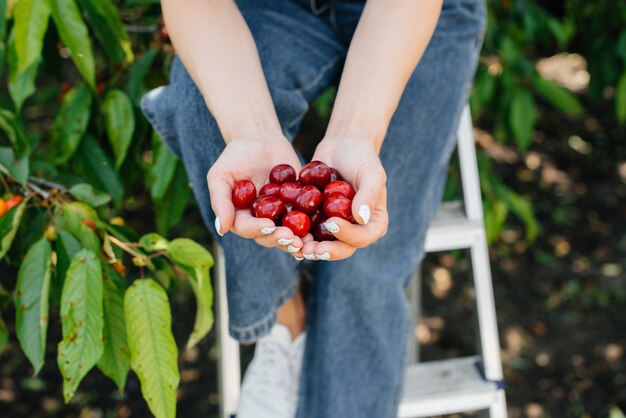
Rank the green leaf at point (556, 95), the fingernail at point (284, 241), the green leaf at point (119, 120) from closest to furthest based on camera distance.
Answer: the fingernail at point (284, 241), the green leaf at point (119, 120), the green leaf at point (556, 95)

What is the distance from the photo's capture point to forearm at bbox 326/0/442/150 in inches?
50.7

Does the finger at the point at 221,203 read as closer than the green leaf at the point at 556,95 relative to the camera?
Yes

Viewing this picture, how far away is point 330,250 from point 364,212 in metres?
0.08

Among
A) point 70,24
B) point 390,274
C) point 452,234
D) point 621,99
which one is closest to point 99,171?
point 70,24

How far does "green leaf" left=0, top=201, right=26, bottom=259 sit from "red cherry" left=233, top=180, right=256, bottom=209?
1.32 feet

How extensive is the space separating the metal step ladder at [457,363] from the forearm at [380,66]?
559mm

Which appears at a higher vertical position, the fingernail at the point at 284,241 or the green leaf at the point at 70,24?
the green leaf at the point at 70,24

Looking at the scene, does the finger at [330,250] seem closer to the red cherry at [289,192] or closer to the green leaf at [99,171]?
the red cherry at [289,192]

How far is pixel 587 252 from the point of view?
315 cm

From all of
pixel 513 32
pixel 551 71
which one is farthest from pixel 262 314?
pixel 551 71

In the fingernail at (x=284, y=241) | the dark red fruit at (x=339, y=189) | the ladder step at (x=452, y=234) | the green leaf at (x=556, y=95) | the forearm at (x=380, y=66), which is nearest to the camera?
the fingernail at (x=284, y=241)

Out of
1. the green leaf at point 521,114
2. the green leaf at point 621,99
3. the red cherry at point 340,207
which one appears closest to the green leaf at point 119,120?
the red cherry at point 340,207

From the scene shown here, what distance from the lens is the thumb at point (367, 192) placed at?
1.09 metres

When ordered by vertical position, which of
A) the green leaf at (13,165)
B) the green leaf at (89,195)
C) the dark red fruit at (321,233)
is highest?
the dark red fruit at (321,233)
